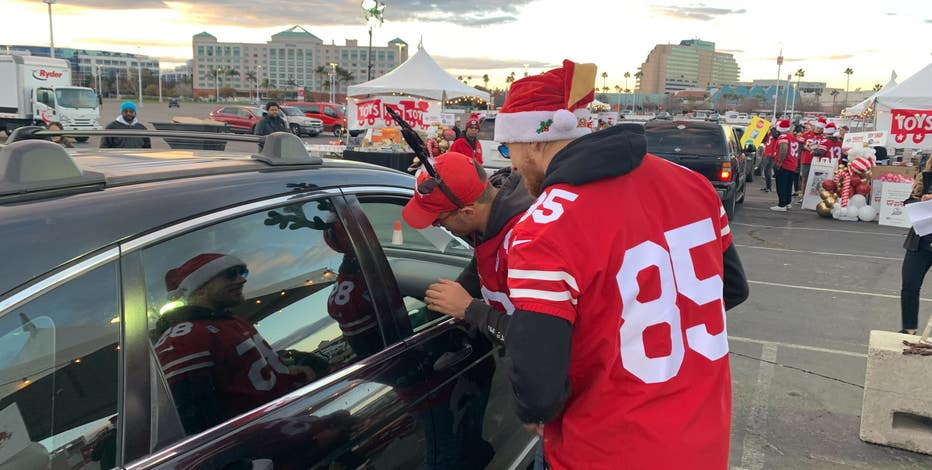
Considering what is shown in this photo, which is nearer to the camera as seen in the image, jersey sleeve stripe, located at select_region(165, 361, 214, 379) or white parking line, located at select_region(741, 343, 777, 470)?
jersey sleeve stripe, located at select_region(165, 361, 214, 379)

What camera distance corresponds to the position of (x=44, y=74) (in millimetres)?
26531

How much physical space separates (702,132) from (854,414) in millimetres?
8893

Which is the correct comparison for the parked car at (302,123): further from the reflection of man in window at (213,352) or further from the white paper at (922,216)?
the reflection of man in window at (213,352)

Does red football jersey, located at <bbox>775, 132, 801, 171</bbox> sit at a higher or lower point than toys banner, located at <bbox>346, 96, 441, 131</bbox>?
lower

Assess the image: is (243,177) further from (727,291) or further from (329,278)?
(727,291)

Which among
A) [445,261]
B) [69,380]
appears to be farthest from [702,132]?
[69,380]

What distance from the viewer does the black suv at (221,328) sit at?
1.31 m

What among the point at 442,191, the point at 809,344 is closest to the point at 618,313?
the point at 442,191

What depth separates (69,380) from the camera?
4.36 feet

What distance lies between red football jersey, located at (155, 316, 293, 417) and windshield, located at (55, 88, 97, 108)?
29.0 m

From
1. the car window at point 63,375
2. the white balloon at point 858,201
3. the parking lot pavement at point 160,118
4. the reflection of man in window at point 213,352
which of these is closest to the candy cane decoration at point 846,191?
the white balloon at point 858,201

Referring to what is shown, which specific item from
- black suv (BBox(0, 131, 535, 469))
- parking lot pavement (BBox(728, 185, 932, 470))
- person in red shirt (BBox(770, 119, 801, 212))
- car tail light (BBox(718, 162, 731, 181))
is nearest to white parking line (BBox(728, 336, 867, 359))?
parking lot pavement (BBox(728, 185, 932, 470))

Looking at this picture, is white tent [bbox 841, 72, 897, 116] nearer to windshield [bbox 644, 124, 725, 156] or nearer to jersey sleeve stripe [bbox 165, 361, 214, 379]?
windshield [bbox 644, 124, 725, 156]

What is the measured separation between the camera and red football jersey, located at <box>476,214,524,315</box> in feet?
7.53
